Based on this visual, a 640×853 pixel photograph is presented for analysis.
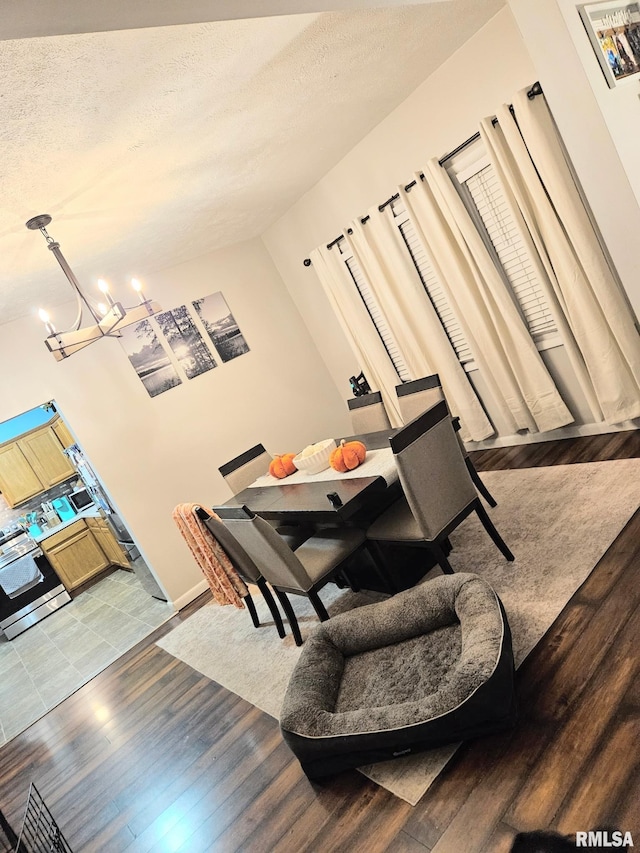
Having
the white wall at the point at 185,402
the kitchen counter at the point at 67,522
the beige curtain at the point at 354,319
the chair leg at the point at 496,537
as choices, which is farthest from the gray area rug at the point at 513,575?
the kitchen counter at the point at 67,522

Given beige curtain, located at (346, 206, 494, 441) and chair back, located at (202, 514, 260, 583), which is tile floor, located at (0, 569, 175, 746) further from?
beige curtain, located at (346, 206, 494, 441)

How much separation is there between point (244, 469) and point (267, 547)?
170cm

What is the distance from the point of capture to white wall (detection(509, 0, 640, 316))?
2.44 metres

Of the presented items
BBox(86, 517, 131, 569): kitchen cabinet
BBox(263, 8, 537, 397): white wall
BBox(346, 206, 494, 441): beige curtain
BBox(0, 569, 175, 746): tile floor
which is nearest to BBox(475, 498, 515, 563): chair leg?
BBox(346, 206, 494, 441): beige curtain

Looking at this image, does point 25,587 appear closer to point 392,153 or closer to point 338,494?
point 338,494

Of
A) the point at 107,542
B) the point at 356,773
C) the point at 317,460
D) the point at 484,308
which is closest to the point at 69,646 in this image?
the point at 107,542

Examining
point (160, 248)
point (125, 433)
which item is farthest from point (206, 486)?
point (160, 248)

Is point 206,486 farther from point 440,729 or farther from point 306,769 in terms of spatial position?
point 440,729

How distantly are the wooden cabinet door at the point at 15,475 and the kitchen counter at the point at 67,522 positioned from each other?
503 mm

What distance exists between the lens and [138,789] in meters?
2.82

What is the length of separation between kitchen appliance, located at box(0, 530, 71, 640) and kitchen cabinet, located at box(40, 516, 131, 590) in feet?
0.36

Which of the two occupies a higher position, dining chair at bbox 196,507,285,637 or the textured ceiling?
the textured ceiling

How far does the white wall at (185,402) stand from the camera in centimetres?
476

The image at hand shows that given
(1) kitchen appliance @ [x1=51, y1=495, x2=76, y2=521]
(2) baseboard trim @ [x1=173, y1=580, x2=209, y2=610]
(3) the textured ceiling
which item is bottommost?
(2) baseboard trim @ [x1=173, y1=580, x2=209, y2=610]
